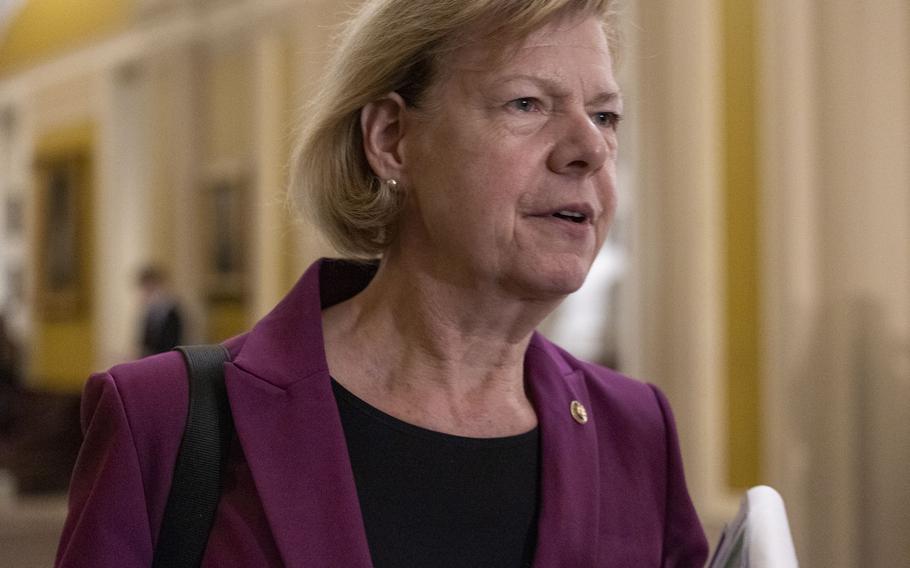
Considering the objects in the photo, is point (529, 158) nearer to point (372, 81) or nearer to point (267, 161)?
point (372, 81)

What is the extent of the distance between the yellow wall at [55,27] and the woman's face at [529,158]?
1027 centimetres

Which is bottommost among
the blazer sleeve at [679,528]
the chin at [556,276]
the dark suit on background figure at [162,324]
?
the dark suit on background figure at [162,324]

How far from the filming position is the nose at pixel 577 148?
165 centimetres

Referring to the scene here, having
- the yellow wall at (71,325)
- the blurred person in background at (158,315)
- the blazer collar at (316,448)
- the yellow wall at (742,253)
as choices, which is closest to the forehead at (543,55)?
the blazer collar at (316,448)

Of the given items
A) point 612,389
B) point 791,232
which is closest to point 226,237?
point 791,232

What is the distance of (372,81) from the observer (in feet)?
5.87

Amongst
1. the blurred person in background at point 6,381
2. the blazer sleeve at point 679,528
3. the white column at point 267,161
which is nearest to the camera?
the blazer sleeve at point 679,528

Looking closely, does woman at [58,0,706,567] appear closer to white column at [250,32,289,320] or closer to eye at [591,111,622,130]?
eye at [591,111,622,130]

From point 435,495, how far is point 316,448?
177mm

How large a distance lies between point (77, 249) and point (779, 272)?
8.82m

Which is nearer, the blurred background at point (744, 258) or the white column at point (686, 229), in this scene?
the blurred background at point (744, 258)

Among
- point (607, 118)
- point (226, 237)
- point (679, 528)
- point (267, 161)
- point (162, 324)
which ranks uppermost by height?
point (267, 161)

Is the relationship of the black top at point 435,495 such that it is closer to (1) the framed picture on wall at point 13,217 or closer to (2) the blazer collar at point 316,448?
(2) the blazer collar at point 316,448

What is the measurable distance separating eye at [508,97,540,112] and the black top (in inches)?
17.8
